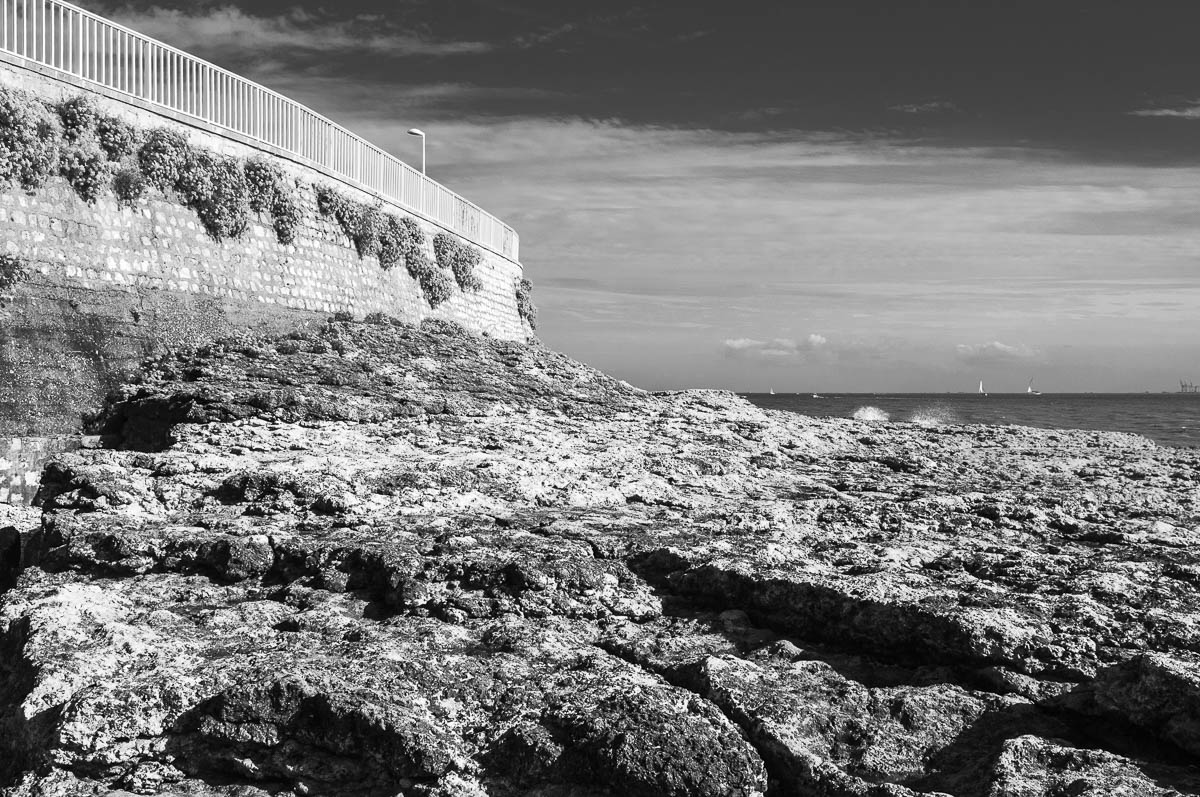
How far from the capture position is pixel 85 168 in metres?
13.2

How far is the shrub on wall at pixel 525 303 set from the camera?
100 ft

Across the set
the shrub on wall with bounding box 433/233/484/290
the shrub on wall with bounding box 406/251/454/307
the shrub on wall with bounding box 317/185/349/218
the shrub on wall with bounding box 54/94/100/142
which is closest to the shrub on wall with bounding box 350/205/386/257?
the shrub on wall with bounding box 317/185/349/218

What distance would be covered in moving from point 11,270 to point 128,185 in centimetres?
236

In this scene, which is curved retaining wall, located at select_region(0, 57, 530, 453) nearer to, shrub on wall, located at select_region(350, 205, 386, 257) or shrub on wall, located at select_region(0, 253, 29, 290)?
shrub on wall, located at select_region(0, 253, 29, 290)

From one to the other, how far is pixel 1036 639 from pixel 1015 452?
1076cm

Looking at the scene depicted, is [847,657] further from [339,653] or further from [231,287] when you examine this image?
[231,287]

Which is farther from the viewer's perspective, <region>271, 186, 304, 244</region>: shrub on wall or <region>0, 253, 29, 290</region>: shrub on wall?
<region>271, 186, 304, 244</region>: shrub on wall

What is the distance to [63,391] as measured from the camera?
12680mm

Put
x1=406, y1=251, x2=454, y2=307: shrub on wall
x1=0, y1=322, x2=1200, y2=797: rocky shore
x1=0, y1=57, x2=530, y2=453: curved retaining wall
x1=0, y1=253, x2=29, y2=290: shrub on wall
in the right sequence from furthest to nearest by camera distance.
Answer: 1. x1=406, y1=251, x2=454, y2=307: shrub on wall
2. x1=0, y1=57, x2=530, y2=453: curved retaining wall
3. x1=0, y1=253, x2=29, y2=290: shrub on wall
4. x1=0, y1=322, x2=1200, y2=797: rocky shore

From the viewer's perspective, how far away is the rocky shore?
389cm

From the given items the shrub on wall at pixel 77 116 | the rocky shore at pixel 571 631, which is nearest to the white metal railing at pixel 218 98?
the shrub on wall at pixel 77 116

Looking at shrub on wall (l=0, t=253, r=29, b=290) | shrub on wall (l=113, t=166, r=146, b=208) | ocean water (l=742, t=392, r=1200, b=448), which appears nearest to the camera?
shrub on wall (l=0, t=253, r=29, b=290)

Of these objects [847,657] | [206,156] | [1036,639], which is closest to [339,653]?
[847,657]

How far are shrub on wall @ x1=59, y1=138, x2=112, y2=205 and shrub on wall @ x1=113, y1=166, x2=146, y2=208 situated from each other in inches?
8.9
